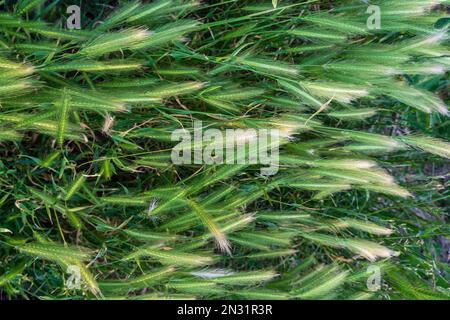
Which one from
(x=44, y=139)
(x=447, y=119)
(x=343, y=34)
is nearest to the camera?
(x=343, y=34)

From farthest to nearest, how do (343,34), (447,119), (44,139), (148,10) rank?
(447,119)
(44,139)
(343,34)
(148,10)

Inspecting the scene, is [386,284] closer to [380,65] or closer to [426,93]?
[426,93]
